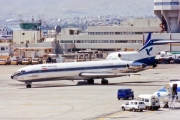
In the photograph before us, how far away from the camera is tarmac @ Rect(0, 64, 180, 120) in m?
67.6

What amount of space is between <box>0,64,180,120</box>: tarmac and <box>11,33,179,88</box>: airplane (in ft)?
4.35

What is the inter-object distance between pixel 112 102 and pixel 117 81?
30507 millimetres

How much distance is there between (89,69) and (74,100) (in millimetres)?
22630

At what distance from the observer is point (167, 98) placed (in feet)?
239

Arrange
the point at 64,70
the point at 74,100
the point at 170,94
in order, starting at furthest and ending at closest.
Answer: the point at 64,70 → the point at 74,100 → the point at 170,94

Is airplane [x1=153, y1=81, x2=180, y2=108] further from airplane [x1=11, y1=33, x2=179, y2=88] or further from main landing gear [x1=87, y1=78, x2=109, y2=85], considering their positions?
main landing gear [x1=87, y1=78, x2=109, y2=85]

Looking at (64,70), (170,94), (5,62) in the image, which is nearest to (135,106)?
(170,94)

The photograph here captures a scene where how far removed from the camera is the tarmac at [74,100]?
6762 centimetres

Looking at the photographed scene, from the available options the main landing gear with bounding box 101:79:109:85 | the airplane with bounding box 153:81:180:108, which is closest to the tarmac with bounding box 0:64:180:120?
the main landing gear with bounding box 101:79:109:85

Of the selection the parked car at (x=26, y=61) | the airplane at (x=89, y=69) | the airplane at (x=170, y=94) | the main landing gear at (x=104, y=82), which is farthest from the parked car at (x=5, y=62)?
the airplane at (x=170, y=94)

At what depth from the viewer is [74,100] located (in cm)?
8150

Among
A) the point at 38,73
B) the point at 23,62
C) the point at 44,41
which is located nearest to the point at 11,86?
the point at 38,73

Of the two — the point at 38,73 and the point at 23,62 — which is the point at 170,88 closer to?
the point at 38,73

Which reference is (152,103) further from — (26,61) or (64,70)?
(26,61)
